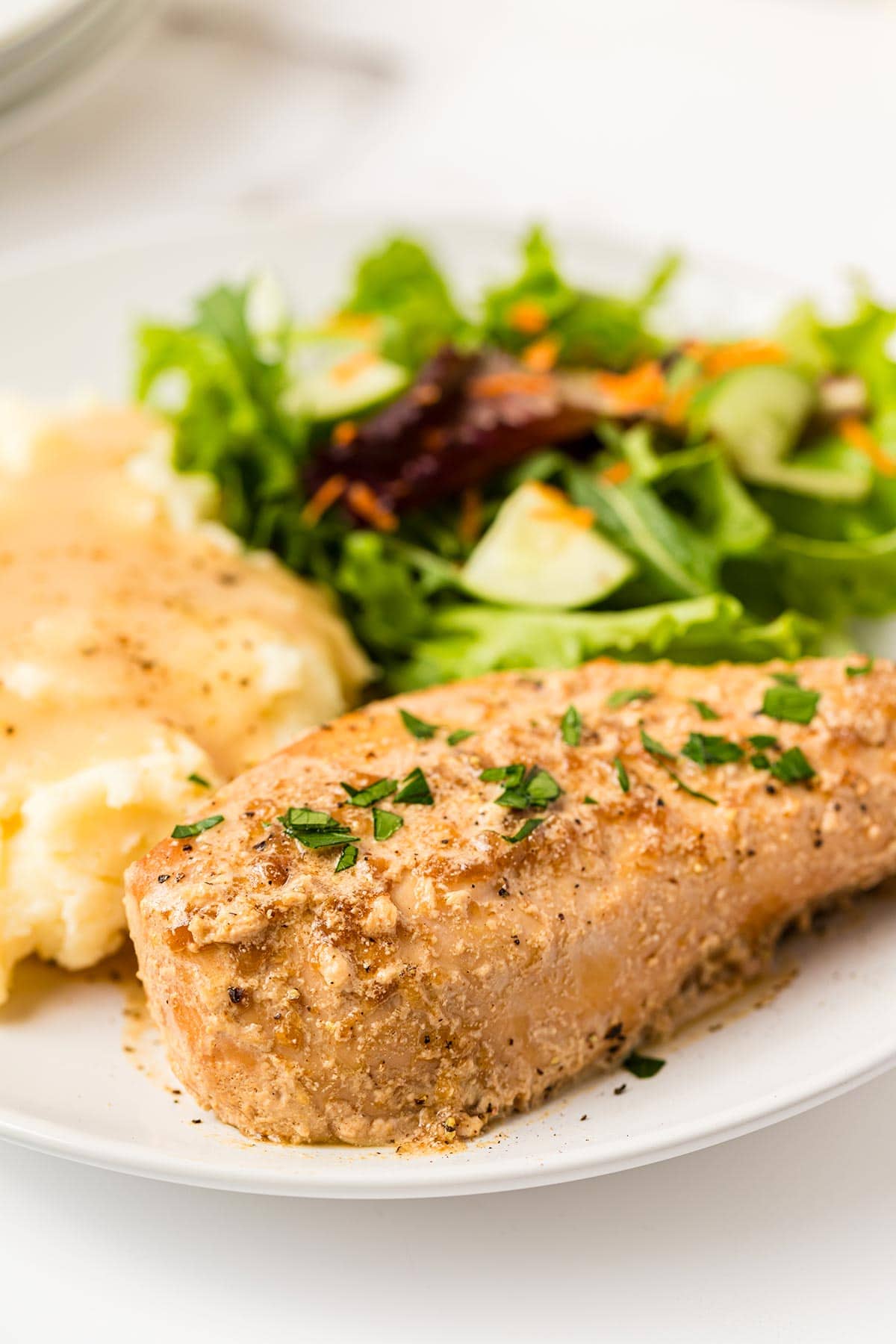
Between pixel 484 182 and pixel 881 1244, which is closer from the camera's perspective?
pixel 881 1244

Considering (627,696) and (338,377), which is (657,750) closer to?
(627,696)

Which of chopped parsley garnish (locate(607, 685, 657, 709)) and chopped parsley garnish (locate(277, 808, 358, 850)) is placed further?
chopped parsley garnish (locate(607, 685, 657, 709))

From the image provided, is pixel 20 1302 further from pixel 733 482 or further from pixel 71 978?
pixel 733 482

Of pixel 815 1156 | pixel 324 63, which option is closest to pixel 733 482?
pixel 815 1156

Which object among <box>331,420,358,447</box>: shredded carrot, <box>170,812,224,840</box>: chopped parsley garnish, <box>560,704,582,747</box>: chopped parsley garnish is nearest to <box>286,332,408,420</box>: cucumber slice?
<box>331,420,358,447</box>: shredded carrot

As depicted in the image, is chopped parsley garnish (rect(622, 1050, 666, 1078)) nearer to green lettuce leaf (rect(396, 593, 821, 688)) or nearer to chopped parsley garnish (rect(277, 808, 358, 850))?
chopped parsley garnish (rect(277, 808, 358, 850))

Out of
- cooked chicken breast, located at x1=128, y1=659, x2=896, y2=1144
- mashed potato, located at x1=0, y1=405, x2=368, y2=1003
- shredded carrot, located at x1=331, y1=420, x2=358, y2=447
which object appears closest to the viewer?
cooked chicken breast, located at x1=128, y1=659, x2=896, y2=1144
